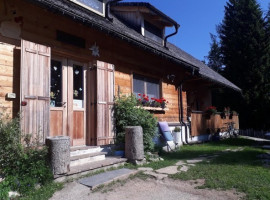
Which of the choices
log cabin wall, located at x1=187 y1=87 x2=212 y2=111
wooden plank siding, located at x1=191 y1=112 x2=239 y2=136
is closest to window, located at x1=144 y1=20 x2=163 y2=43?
wooden plank siding, located at x1=191 y1=112 x2=239 y2=136

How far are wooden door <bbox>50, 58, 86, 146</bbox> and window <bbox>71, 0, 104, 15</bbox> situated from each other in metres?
2.09

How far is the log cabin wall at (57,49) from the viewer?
4.46 metres

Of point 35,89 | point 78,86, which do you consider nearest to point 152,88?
point 78,86

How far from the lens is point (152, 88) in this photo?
8.77 m

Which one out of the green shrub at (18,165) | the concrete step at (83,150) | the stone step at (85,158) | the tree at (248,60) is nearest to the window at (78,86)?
the concrete step at (83,150)

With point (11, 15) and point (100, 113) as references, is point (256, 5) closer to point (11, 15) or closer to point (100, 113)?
point (100, 113)

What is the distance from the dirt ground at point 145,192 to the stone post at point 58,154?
0.30 m

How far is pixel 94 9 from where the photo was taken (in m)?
7.49

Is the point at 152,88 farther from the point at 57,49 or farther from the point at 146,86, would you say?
the point at 57,49

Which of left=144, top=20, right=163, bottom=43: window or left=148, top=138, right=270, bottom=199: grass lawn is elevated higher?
left=144, top=20, right=163, bottom=43: window

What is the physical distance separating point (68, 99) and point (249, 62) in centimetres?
1641

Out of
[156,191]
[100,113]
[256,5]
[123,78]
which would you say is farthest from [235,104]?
[156,191]

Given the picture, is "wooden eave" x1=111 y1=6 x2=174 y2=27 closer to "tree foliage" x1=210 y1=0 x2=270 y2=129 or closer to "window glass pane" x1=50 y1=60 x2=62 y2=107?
"window glass pane" x1=50 y1=60 x2=62 y2=107

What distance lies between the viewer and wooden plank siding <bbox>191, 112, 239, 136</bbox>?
34.8 feet
